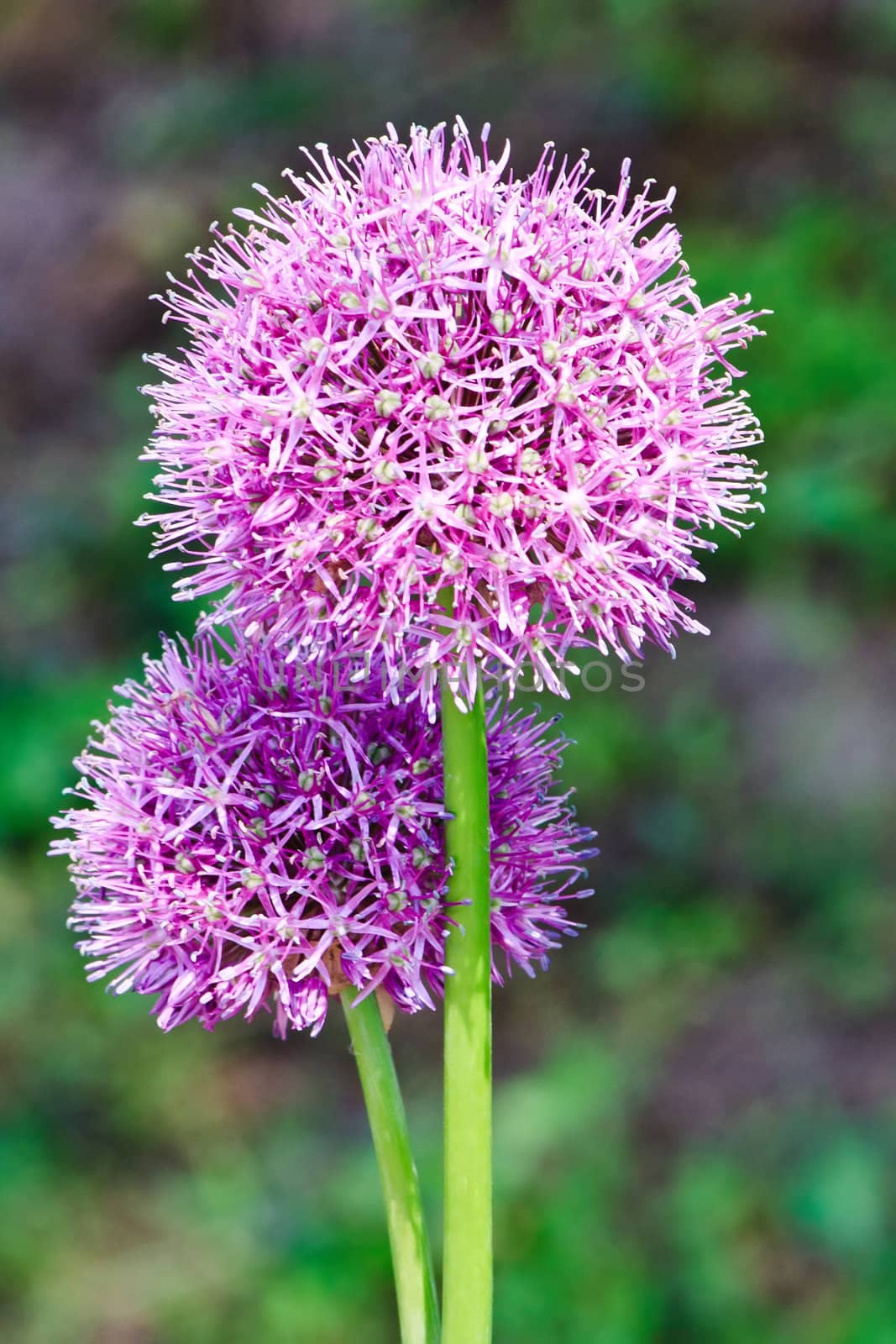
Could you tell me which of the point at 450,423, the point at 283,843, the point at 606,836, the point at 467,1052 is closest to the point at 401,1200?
the point at 467,1052

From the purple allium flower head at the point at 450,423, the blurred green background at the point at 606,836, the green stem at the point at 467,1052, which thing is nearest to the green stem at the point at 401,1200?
the green stem at the point at 467,1052

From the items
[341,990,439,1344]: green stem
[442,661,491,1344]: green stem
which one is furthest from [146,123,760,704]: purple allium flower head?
[341,990,439,1344]: green stem

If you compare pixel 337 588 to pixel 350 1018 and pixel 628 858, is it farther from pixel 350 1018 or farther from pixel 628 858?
pixel 628 858

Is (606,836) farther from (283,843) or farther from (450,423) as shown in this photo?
(450,423)

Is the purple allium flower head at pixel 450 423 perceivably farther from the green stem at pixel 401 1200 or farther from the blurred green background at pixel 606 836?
the blurred green background at pixel 606 836

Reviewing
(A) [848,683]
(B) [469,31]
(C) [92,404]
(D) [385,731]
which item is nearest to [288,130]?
(B) [469,31]
